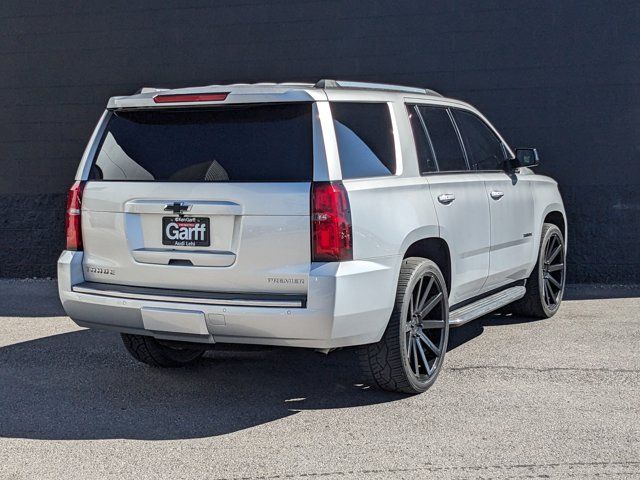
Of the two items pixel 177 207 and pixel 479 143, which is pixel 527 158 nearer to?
pixel 479 143

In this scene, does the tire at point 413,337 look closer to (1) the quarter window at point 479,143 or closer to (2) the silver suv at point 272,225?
(2) the silver suv at point 272,225

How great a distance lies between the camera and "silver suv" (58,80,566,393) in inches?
190

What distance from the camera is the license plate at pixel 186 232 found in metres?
5.00

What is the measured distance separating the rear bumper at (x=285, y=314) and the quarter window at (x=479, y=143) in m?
1.78

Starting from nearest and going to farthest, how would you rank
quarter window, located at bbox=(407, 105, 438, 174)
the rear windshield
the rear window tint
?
the rear windshield < the rear window tint < quarter window, located at bbox=(407, 105, 438, 174)

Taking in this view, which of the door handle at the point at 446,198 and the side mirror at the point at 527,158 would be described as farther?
the side mirror at the point at 527,158

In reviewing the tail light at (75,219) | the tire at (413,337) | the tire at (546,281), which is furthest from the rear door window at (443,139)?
the tail light at (75,219)

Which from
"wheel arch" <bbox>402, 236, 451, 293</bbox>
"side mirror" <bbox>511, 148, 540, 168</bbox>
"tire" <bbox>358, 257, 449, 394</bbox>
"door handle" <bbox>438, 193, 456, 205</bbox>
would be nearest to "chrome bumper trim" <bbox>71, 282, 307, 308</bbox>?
"tire" <bbox>358, 257, 449, 394</bbox>

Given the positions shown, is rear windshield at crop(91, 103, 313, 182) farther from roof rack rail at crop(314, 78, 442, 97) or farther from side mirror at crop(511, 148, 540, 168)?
side mirror at crop(511, 148, 540, 168)

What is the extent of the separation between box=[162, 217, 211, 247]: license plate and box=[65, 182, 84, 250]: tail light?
64 cm

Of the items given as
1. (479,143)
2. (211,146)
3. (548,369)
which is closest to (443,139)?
(479,143)

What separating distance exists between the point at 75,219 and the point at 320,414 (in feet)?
6.04

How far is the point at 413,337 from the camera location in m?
5.54

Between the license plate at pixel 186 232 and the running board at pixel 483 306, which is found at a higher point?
the license plate at pixel 186 232
